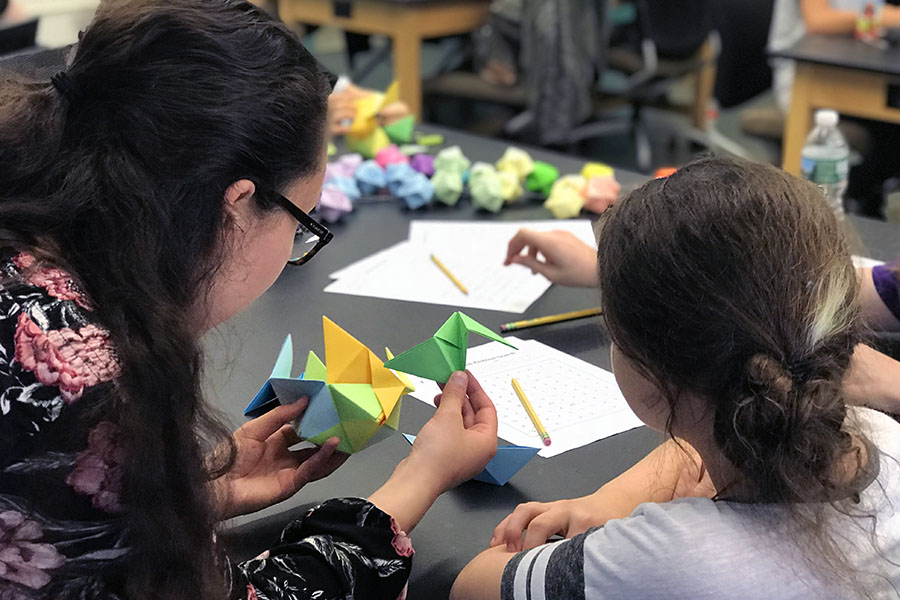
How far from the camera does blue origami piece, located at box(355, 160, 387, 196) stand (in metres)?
1.89

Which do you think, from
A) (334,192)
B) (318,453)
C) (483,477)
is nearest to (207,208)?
(318,453)

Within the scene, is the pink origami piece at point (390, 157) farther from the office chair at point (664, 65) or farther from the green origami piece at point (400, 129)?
the office chair at point (664, 65)

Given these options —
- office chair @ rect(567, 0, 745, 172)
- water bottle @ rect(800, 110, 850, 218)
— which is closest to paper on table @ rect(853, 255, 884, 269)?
water bottle @ rect(800, 110, 850, 218)

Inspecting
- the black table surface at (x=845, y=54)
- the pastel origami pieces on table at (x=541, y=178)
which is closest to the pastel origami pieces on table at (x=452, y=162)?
the pastel origami pieces on table at (x=541, y=178)

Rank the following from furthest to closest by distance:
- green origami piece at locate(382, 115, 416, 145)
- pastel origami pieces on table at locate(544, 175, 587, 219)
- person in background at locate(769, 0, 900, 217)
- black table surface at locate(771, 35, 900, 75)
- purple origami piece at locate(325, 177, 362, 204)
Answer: person in background at locate(769, 0, 900, 217) < black table surface at locate(771, 35, 900, 75) < green origami piece at locate(382, 115, 416, 145) < purple origami piece at locate(325, 177, 362, 204) < pastel origami pieces on table at locate(544, 175, 587, 219)

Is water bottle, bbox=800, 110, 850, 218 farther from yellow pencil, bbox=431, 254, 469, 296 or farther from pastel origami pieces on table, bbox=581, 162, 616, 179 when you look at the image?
yellow pencil, bbox=431, 254, 469, 296

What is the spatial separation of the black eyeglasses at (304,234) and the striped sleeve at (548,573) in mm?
366

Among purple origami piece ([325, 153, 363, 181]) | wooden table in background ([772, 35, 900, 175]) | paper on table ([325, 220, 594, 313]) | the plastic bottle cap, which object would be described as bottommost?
wooden table in background ([772, 35, 900, 175])

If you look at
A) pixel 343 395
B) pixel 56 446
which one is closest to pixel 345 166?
pixel 343 395

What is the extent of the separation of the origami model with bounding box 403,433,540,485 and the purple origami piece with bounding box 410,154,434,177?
3.22ft

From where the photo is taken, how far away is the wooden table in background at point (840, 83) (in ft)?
8.43

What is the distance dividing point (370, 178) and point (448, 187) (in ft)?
0.56

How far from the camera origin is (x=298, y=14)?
3.95 metres

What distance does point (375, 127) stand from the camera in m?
2.06
